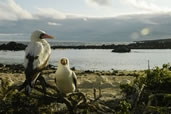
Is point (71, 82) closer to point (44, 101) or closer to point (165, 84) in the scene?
point (44, 101)

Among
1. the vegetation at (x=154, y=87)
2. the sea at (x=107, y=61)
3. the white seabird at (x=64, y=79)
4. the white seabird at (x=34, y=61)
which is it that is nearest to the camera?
the white seabird at (x=34, y=61)

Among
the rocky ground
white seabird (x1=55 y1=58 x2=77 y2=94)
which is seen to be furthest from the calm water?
white seabird (x1=55 y1=58 x2=77 y2=94)

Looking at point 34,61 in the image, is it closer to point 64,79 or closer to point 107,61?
point 64,79

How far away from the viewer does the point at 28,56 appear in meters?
4.91

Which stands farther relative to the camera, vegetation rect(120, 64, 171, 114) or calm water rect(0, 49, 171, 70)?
calm water rect(0, 49, 171, 70)

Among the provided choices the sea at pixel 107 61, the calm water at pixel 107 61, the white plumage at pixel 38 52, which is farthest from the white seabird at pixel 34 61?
the calm water at pixel 107 61

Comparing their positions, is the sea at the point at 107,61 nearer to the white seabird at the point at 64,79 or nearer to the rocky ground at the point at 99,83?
the rocky ground at the point at 99,83

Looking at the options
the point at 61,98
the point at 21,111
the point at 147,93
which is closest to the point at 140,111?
the point at 147,93

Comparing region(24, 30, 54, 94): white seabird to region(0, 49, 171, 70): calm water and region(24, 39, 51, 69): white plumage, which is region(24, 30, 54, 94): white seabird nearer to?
region(24, 39, 51, 69): white plumage

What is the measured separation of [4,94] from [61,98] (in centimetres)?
90

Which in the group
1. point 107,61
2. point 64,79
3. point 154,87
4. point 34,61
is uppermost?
point 34,61

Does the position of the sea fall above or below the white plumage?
below

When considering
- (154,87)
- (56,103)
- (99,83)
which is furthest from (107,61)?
(56,103)

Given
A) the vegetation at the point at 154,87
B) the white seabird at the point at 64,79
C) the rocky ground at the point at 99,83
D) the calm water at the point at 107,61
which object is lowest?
the calm water at the point at 107,61
